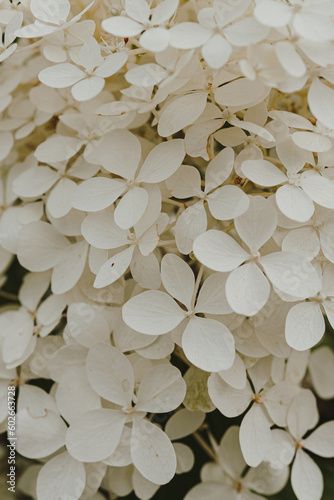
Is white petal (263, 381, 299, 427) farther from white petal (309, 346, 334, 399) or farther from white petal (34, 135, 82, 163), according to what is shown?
white petal (34, 135, 82, 163)

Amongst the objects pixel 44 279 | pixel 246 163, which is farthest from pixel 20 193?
pixel 246 163

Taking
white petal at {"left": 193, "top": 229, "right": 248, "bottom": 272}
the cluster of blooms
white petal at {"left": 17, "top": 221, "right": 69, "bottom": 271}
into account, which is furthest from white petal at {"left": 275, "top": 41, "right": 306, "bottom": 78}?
white petal at {"left": 17, "top": 221, "right": 69, "bottom": 271}

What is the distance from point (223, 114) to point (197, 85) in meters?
0.02

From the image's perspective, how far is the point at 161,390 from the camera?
0.44 meters

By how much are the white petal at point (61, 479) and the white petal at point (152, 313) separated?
11cm

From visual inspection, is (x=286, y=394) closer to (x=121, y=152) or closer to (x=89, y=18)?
(x=121, y=152)

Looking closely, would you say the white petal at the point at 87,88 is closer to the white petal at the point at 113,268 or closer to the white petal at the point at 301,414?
the white petal at the point at 113,268

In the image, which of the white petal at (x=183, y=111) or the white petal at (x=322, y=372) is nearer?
the white petal at (x=183, y=111)

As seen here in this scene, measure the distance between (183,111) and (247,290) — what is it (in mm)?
117

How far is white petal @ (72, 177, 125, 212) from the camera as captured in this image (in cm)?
45

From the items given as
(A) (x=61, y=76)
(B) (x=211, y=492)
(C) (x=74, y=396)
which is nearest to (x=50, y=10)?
(A) (x=61, y=76)

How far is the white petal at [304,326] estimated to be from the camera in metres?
0.42

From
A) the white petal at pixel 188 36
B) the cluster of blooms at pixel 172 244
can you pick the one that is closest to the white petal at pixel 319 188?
the cluster of blooms at pixel 172 244

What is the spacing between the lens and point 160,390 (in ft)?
1.45
